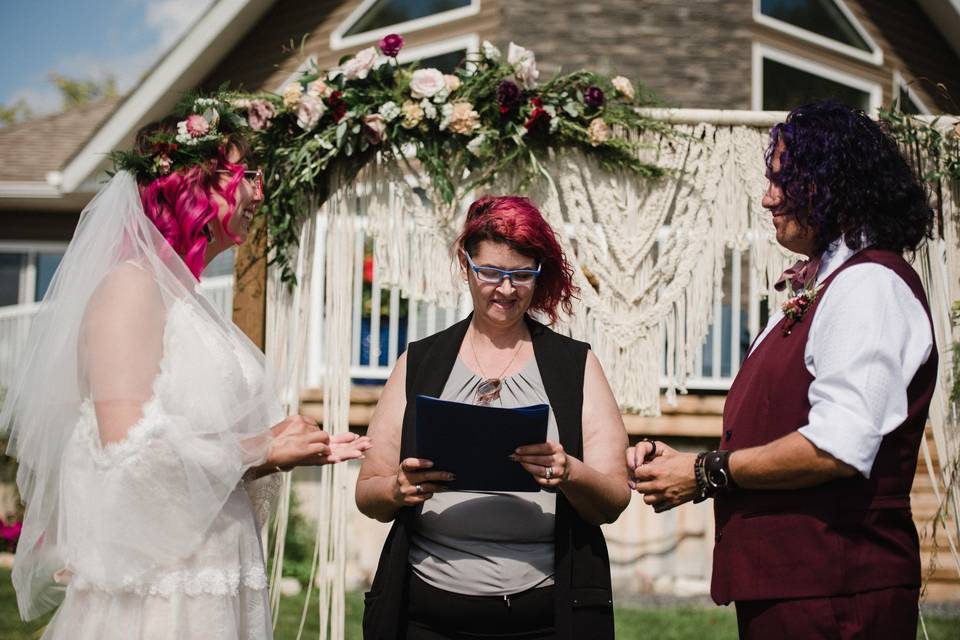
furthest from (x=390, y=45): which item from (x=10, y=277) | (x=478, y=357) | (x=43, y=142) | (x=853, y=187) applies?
(x=43, y=142)

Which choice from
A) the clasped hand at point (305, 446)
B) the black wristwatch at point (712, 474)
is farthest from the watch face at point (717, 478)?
the clasped hand at point (305, 446)

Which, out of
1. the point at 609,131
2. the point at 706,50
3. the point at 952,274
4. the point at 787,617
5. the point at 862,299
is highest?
the point at 706,50

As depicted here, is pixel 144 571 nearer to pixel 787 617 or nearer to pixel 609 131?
pixel 787 617

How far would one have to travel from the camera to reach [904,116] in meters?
4.04

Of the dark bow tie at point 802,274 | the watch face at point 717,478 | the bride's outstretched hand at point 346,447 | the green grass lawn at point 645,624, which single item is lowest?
the green grass lawn at point 645,624

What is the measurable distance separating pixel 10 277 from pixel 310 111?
957cm

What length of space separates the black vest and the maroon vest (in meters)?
0.41

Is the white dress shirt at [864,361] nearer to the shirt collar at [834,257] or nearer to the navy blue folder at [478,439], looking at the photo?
the shirt collar at [834,257]

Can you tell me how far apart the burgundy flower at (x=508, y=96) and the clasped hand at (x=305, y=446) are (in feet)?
6.52

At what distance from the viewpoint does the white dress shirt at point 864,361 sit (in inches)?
77.0

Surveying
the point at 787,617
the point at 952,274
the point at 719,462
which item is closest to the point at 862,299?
the point at 719,462

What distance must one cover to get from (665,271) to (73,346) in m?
2.76

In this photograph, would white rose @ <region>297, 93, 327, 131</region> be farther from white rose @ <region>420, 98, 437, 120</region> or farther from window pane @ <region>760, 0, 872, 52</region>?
window pane @ <region>760, 0, 872, 52</region>

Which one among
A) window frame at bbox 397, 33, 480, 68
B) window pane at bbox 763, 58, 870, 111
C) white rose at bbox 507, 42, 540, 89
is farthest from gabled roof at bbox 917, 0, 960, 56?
white rose at bbox 507, 42, 540, 89
